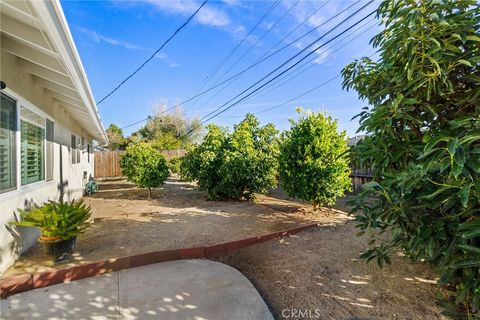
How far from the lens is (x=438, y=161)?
1.57 metres

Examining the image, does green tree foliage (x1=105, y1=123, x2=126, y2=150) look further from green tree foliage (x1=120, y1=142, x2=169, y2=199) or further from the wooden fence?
green tree foliage (x1=120, y1=142, x2=169, y2=199)

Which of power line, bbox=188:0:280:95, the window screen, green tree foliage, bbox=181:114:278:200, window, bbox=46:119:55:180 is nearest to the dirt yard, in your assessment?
the window screen

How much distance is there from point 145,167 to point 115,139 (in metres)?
22.5

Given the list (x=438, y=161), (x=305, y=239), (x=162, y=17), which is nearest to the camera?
(x=438, y=161)

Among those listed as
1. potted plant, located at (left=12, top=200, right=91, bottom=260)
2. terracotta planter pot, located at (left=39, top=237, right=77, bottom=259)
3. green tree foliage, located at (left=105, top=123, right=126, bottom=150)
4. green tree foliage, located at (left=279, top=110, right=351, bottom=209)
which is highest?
green tree foliage, located at (left=105, top=123, right=126, bottom=150)

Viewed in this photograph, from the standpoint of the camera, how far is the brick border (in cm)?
261

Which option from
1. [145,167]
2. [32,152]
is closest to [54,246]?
[32,152]

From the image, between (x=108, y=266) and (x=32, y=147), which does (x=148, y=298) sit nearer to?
(x=108, y=266)

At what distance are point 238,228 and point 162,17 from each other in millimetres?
6691

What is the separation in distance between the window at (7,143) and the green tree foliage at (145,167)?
5.88 meters

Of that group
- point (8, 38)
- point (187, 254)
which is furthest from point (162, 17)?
point (187, 254)

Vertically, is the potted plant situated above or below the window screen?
below

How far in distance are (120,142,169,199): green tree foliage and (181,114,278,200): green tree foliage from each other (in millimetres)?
1431

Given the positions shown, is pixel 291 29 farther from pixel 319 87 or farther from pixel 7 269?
pixel 7 269
